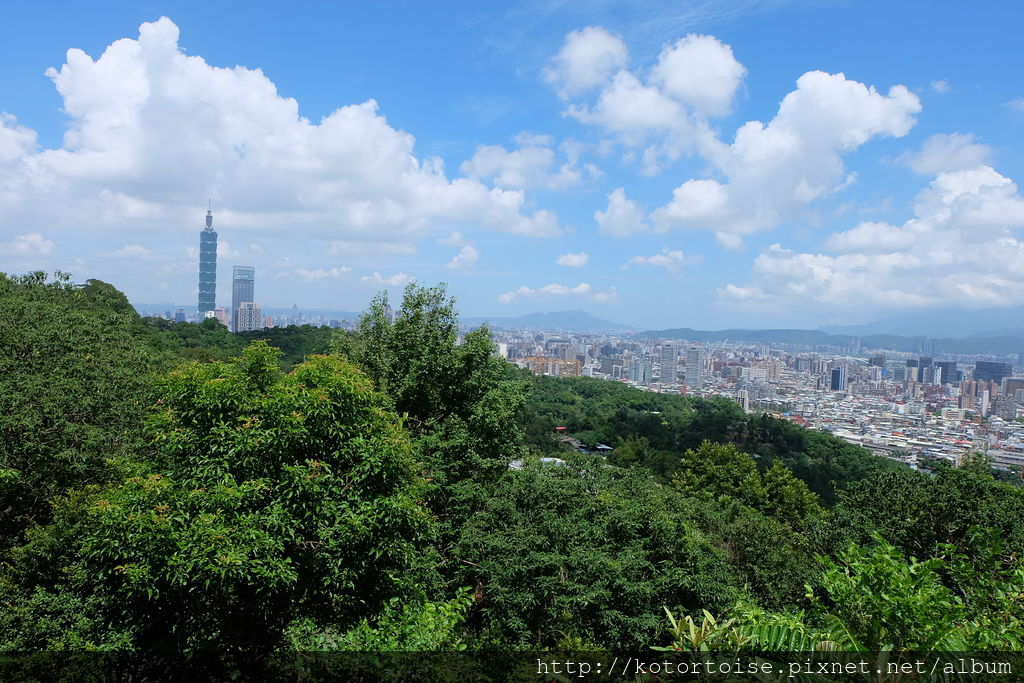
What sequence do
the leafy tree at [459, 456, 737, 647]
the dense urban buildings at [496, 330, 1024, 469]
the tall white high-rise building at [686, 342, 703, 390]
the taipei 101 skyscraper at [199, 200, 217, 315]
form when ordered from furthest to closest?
1. the taipei 101 skyscraper at [199, 200, 217, 315]
2. the tall white high-rise building at [686, 342, 703, 390]
3. the dense urban buildings at [496, 330, 1024, 469]
4. the leafy tree at [459, 456, 737, 647]

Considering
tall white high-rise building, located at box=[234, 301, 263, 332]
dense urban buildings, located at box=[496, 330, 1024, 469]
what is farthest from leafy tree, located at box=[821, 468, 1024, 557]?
tall white high-rise building, located at box=[234, 301, 263, 332]

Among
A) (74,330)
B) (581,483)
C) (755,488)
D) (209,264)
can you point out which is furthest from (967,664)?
(209,264)

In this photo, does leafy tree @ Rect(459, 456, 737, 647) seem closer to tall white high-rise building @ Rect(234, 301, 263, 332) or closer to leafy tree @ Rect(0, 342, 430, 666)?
leafy tree @ Rect(0, 342, 430, 666)

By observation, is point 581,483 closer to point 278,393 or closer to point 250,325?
point 278,393

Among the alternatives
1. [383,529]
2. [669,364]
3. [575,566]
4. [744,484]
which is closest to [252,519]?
[383,529]

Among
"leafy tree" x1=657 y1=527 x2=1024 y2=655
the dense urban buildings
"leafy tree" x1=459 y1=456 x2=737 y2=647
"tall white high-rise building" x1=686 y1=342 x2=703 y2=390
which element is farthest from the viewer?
"tall white high-rise building" x1=686 y1=342 x2=703 y2=390
